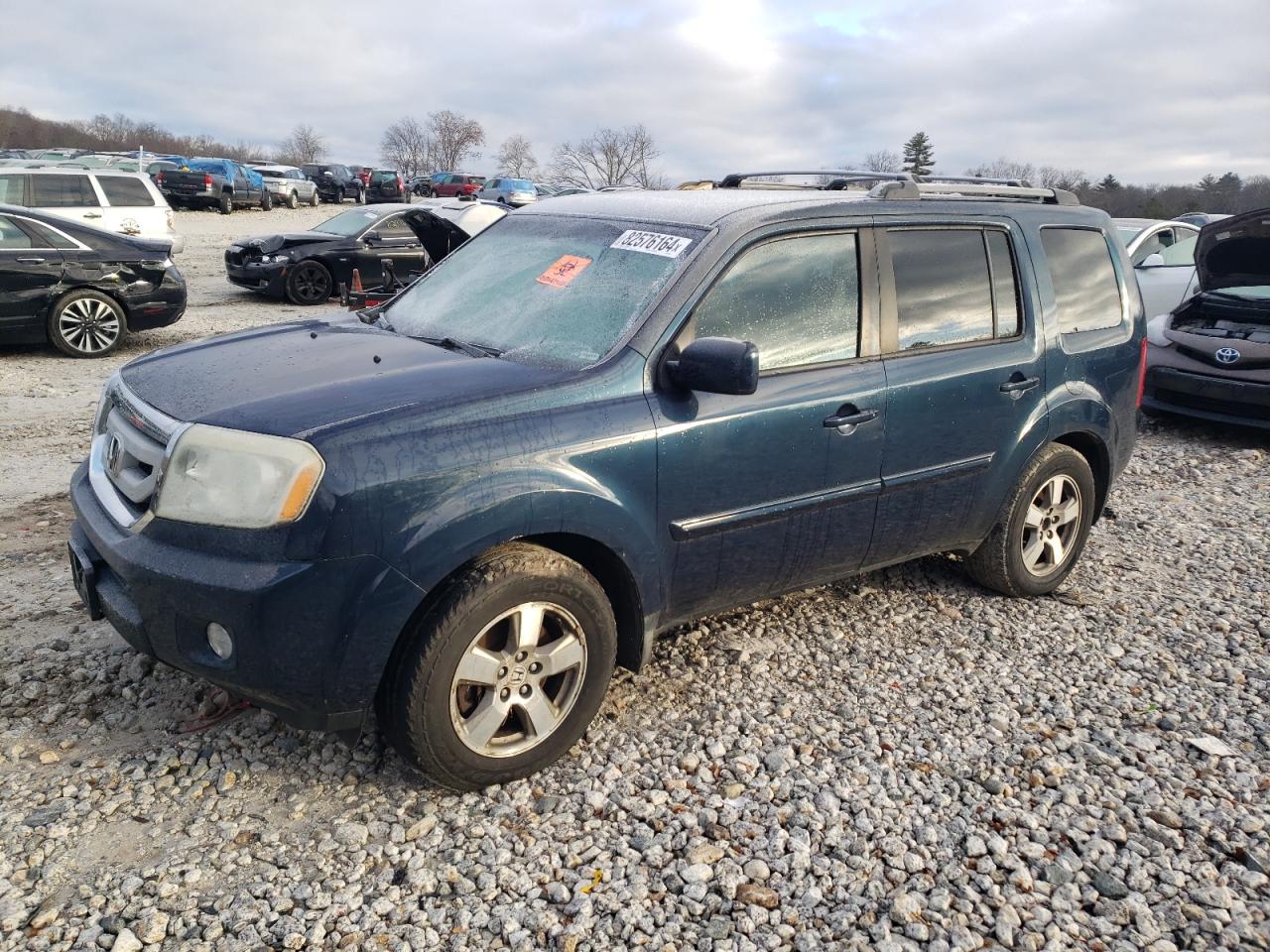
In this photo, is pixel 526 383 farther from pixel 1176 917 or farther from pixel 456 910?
pixel 1176 917

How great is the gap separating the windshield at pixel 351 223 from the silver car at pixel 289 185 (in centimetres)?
2394

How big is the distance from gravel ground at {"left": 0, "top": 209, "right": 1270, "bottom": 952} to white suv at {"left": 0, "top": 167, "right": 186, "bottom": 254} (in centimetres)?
1214

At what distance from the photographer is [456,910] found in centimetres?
270

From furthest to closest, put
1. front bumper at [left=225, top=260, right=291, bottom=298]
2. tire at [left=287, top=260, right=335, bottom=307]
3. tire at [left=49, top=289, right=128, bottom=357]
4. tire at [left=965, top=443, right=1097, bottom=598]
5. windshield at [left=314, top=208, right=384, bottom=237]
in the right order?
windshield at [left=314, top=208, right=384, bottom=237]
tire at [left=287, top=260, right=335, bottom=307]
front bumper at [left=225, top=260, right=291, bottom=298]
tire at [left=49, top=289, right=128, bottom=357]
tire at [left=965, top=443, right=1097, bottom=598]

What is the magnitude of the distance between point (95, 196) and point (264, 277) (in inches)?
116

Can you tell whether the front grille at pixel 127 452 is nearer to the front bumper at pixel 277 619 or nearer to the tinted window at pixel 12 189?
the front bumper at pixel 277 619

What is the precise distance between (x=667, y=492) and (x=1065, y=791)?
5.24 ft

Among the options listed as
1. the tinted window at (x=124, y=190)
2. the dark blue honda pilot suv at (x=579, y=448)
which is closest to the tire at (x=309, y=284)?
the tinted window at (x=124, y=190)

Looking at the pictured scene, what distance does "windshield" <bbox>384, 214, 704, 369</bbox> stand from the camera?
350 centimetres

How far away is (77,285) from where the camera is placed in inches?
401

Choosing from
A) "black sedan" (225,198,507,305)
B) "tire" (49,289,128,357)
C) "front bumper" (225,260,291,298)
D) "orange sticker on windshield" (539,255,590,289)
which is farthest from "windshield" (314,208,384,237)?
"orange sticker on windshield" (539,255,590,289)

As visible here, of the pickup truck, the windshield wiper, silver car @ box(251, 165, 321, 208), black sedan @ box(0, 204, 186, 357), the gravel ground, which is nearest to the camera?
the gravel ground

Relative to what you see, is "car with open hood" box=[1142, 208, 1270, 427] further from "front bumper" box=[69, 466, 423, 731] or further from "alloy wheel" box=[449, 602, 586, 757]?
"front bumper" box=[69, 466, 423, 731]

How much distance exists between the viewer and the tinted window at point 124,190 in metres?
15.1
